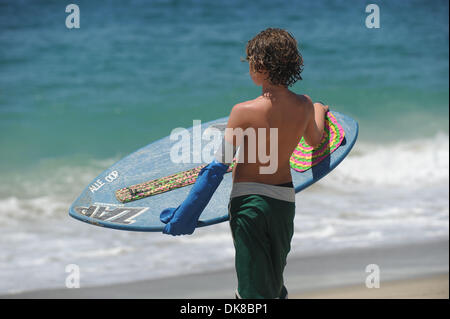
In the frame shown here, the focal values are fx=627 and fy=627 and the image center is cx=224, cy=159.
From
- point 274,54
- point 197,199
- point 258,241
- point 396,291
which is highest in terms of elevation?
point 274,54

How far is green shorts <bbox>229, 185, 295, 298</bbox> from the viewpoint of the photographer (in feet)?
6.83

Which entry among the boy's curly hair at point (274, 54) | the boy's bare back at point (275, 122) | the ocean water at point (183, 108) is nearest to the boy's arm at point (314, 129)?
the boy's bare back at point (275, 122)

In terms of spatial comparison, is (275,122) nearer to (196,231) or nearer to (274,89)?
(274,89)

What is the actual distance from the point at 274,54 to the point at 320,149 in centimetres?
76

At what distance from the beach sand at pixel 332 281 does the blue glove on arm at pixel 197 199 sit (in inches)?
87.4

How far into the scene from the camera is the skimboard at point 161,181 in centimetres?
256

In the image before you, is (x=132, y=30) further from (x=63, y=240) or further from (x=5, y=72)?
(x=63, y=240)

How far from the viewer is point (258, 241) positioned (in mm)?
2084

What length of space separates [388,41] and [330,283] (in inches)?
385

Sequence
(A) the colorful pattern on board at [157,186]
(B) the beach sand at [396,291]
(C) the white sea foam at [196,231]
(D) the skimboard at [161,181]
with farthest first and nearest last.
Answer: (C) the white sea foam at [196,231]
(B) the beach sand at [396,291]
(A) the colorful pattern on board at [157,186]
(D) the skimboard at [161,181]

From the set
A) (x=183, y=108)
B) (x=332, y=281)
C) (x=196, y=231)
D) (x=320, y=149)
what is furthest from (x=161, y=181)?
(x=183, y=108)

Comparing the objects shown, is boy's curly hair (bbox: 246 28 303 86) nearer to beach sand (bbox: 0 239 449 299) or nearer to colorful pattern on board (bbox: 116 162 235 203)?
colorful pattern on board (bbox: 116 162 235 203)

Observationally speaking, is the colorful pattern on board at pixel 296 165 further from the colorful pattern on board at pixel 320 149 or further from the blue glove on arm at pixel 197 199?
the blue glove on arm at pixel 197 199

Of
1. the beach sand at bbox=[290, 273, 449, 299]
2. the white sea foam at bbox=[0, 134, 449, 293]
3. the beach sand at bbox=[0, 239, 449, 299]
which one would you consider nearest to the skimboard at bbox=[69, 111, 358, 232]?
the beach sand at bbox=[0, 239, 449, 299]
